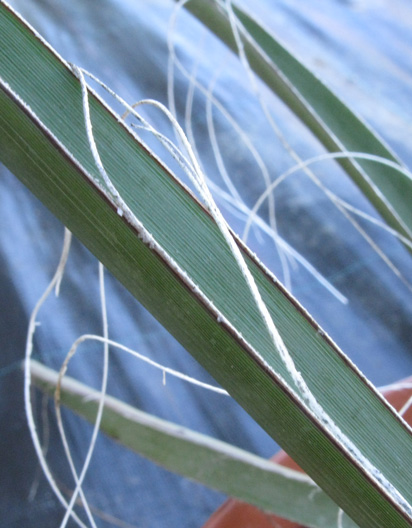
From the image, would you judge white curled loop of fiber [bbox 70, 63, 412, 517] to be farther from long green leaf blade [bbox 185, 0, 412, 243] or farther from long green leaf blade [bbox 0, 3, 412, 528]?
long green leaf blade [bbox 185, 0, 412, 243]

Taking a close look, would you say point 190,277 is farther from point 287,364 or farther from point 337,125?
point 337,125

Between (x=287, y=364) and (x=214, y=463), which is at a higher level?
(x=287, y=364)

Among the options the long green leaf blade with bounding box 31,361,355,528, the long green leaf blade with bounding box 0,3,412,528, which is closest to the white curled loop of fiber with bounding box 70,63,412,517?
the long green leaf blade with bounding box 0,3,412,528

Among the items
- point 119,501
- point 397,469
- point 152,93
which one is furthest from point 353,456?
point 152,93

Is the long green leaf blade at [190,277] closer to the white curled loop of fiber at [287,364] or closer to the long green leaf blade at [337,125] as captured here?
the white curled loop of fiber at [287,364]

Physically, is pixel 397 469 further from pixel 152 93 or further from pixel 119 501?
pixel 152 93

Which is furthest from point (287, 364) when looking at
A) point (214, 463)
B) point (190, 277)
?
point (214, 463)

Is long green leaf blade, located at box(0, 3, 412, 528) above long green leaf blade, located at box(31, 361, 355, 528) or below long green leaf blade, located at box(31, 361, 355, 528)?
above

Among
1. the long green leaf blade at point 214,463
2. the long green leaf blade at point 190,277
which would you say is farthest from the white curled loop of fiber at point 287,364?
the long green leaf blade at point 214,463
